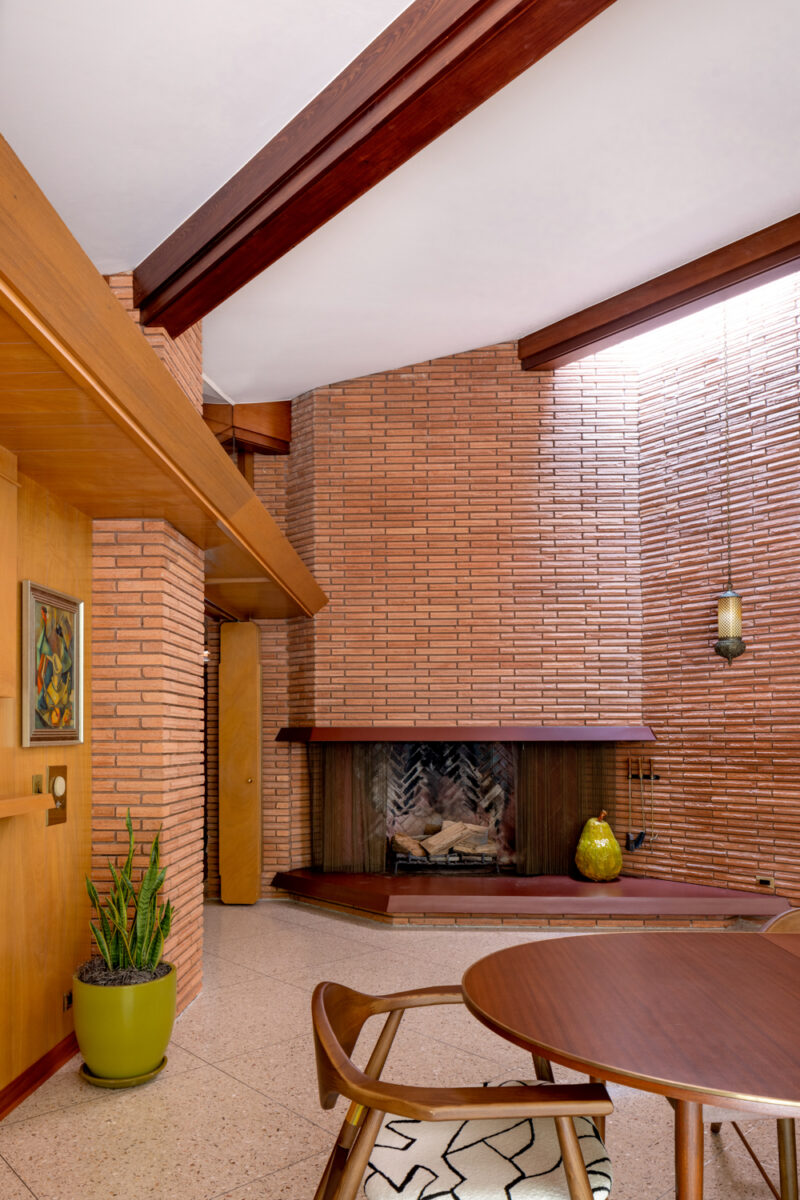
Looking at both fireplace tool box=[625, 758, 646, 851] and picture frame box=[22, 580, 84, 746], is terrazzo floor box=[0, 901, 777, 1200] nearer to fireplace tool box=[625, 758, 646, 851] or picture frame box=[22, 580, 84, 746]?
picture frame box=[22, 580, 84, 746]

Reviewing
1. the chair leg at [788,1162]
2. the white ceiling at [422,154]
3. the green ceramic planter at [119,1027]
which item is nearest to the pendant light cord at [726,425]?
the white ceiling at [422,154]

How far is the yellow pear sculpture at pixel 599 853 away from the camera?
616cm

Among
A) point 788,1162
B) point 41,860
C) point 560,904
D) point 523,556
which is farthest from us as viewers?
point 523,556

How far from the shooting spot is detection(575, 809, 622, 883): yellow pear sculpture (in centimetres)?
616

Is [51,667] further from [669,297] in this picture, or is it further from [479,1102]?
[669,297]

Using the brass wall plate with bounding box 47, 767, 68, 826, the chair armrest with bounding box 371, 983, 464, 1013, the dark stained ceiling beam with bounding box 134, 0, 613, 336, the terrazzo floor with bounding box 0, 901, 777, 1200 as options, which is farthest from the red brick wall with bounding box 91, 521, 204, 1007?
the chair armrest with bounding box 371, 983, 464, 1013

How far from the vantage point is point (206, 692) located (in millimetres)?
7227

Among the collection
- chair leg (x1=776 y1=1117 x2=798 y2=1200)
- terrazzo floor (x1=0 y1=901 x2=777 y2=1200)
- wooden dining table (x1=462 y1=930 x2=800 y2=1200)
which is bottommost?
terrazzo floor (x1=0 y1=901 x2=777 y2=1200)

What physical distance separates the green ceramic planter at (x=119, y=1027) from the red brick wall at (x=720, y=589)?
13.5 ft

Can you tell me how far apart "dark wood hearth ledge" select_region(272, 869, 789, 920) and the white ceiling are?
3722mm

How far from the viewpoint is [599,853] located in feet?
20.2

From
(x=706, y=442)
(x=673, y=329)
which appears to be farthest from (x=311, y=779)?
(x=673, y=329)

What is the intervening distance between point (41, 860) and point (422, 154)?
331cm

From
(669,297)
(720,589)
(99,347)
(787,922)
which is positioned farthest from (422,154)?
(720,589)
